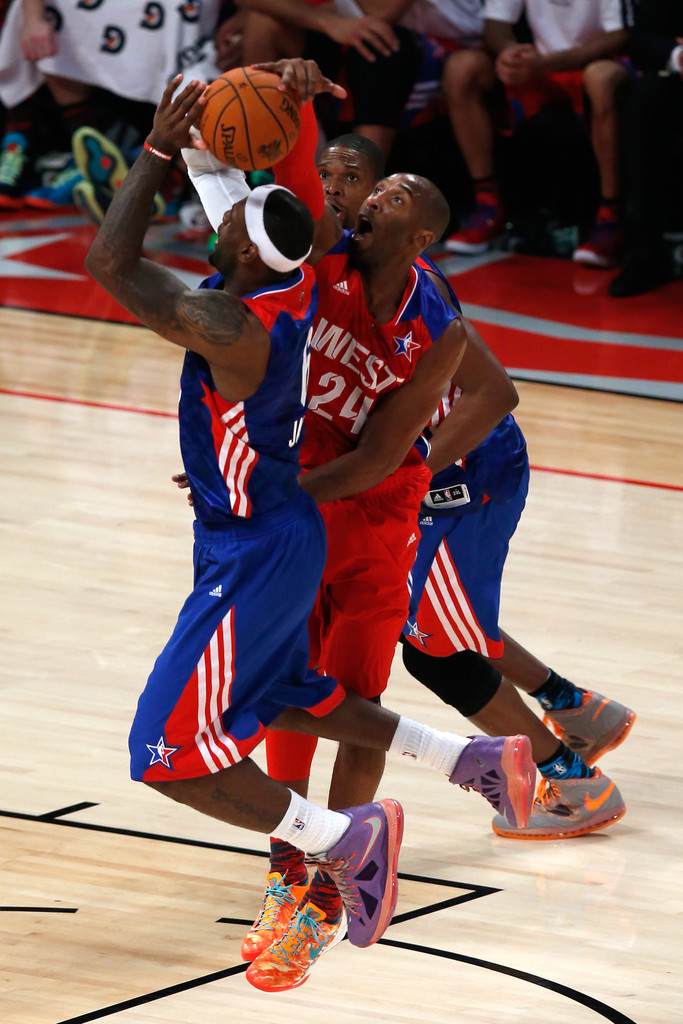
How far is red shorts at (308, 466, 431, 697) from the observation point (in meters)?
3.41

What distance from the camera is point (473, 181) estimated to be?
10555 millimetres

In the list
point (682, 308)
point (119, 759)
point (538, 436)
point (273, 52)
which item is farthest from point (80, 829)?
point (273, 52)

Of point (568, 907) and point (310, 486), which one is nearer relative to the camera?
point (310, 486)

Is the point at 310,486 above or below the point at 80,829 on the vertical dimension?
above

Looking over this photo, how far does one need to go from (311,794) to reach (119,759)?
0.53 meters

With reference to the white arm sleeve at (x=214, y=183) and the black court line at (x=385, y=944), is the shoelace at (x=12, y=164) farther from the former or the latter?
the white arm sleeve at (x=214, y=183)

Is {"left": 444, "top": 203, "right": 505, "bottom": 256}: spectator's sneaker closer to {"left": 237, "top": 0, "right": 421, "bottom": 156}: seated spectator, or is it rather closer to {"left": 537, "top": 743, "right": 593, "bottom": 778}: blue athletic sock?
{"left": 237, "top": 0, "right": 421, "bottom": 156}: seated spectator

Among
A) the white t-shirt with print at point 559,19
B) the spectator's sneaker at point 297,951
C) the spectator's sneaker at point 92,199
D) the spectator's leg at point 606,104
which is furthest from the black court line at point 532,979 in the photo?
the spectator's sneaker at point 92,199

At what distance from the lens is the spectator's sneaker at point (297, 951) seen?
3133mm

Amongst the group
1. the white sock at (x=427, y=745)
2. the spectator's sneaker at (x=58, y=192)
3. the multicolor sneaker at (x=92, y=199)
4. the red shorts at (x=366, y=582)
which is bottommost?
the spectator's sneaker at (x=58, y=192)

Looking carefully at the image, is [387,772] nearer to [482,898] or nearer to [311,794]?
[311,794]

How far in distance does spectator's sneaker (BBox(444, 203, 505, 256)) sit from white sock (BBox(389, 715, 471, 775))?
7273 millimetres

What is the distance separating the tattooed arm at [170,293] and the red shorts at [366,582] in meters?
0.58

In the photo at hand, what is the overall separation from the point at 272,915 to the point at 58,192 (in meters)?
9.23
